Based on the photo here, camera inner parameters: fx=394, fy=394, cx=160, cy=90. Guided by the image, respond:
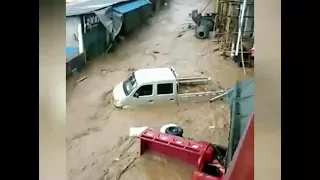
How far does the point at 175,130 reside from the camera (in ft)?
5.90

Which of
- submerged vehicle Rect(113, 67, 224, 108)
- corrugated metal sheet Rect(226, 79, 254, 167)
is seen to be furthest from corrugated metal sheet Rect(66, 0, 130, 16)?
corrugated metal sheet Rect(226, 79, 254, 167)

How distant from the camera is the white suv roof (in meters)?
2.12

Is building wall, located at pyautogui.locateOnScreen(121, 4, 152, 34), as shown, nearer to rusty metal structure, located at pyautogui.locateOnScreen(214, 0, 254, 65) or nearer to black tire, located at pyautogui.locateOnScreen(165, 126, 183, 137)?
rusty metal structure, located at pyautogui.locateOnScreen(214, 0, 254, 65)

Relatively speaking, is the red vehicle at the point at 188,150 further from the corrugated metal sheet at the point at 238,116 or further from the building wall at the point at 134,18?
the building wall at the point at 134,18

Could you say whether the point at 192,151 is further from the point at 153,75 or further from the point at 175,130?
the point at 153,75

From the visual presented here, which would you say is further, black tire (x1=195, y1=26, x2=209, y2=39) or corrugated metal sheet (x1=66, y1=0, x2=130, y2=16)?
black tire (x1=195, y1=26, x2=209, y2=39)

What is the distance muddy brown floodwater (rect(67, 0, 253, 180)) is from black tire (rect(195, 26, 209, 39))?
1.7 inches

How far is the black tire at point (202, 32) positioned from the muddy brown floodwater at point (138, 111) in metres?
0.04

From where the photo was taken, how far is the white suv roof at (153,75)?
83.3 inches

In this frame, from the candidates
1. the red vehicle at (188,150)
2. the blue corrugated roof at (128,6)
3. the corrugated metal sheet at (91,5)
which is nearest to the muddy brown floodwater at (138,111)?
the red vehicle at (188,150)

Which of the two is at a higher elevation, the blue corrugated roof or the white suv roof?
the blue corrugated roof

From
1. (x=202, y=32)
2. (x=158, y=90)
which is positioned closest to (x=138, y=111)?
(x=158, y=90)
